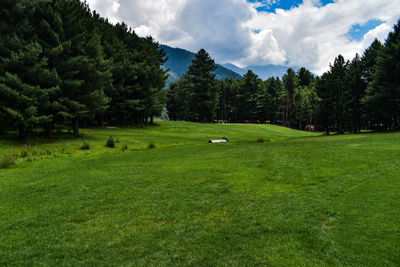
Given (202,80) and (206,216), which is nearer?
(206,216)

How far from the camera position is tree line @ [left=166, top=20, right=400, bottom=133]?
3388 cm

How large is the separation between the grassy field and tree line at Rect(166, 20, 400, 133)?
3015 cm

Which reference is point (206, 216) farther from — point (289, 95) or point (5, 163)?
point (289, 95)

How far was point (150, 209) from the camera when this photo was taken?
6.54 metres

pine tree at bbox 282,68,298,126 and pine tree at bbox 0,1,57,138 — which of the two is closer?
pine tree at bbox 0,1,57,138

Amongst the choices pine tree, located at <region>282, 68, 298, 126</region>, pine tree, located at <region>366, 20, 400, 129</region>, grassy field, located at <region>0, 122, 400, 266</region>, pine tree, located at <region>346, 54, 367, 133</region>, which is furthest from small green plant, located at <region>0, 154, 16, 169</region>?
pine tree, located at <region>282, 68, 298, 126</region>

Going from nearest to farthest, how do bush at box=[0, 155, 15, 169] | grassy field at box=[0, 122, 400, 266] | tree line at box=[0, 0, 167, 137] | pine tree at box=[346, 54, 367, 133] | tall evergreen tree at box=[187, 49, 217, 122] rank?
grassy field at box=[0, 122, 400, 266]
bush at box=[0, 155, 15, 169]
tree line at box=[0, 0, 167, 137]
pine tree at box=[346, 54, 367, 133]
tall evergreen tree at box=[187, 49, 217, 122]

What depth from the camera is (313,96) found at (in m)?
78.3

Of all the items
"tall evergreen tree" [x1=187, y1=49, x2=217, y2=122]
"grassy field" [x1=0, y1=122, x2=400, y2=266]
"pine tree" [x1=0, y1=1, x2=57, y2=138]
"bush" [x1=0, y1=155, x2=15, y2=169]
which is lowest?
"grassy field" [x1=0, y1=122, x2=400, y2=266]

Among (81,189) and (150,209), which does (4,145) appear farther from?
(150,209)

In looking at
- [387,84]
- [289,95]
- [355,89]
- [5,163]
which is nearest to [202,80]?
[289,95]

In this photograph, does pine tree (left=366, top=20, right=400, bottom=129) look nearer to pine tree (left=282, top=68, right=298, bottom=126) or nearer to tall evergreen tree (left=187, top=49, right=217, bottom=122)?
tall evergreen tree (left=187, top=49, right=217, bottom=122)

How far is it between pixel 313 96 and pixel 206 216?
3258 inches

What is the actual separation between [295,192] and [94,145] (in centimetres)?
1850
